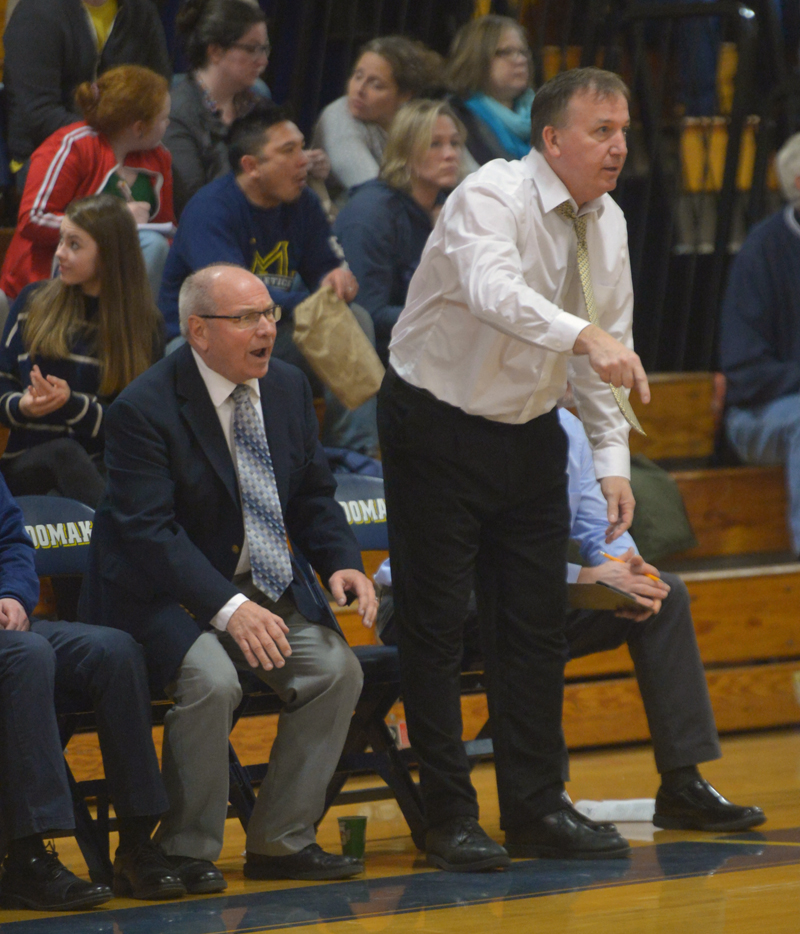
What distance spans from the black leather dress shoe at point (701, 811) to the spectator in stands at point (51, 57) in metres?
2.66

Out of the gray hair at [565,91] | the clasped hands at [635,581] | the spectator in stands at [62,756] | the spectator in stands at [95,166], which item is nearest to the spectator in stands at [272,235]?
the spectator in stands at [95,166]

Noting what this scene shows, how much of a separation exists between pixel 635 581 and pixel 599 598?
8cm

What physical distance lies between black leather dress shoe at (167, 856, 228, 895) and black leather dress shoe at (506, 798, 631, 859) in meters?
0.58

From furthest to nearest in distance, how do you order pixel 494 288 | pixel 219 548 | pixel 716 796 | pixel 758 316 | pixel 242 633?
1. pixel 758 316
2. pixel 716 796
3. pixel 219 548
4. pixel 242 633
5. pixel 494 288

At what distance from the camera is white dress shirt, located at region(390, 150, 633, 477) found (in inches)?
108

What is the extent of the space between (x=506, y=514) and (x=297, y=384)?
1.82 feet

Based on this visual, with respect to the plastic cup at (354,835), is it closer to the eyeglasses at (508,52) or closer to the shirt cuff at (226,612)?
the shirt cuff at (226,612)

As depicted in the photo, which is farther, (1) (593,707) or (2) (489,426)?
(1) (593,707)

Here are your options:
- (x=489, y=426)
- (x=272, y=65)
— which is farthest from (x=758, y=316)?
(x=489, y=426)

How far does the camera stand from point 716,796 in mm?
3182

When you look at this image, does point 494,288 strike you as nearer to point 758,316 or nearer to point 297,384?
point 297,384

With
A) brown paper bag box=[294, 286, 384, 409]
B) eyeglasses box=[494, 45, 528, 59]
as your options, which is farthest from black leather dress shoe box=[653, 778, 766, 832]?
eyeglasses box=[494, 45, 528, 59]

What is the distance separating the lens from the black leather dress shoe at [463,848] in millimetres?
2793

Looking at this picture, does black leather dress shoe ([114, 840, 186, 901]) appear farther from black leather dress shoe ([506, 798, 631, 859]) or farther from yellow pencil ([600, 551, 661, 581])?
yellow pencil ([600, 551, 661, 581])
